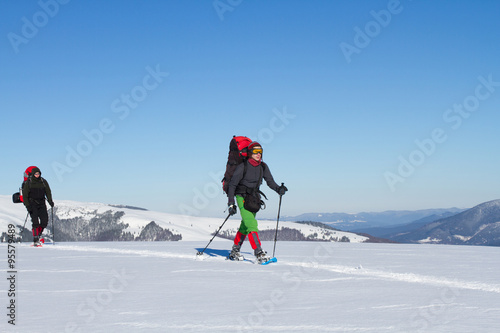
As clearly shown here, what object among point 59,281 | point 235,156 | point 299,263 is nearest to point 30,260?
point 59,281

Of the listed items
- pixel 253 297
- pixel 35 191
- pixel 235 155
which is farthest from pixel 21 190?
pixel 253 297

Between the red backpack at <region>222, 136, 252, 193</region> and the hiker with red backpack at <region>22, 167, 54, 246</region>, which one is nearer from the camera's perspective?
the red backpack at <region>222, 136, 252, 193</region>

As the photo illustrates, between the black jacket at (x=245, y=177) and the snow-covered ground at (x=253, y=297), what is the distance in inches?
58.1

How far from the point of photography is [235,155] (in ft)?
31.9

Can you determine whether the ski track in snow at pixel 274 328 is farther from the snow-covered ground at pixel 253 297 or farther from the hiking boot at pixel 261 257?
the hiking boot at pixel 261 257

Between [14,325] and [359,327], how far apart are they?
3000 mm

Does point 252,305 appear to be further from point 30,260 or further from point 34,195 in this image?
point 34,195

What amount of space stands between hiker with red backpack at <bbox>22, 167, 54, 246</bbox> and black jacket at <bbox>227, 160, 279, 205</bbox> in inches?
318

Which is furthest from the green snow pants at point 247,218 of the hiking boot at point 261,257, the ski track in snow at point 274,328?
the ski track in snow at point 274,328

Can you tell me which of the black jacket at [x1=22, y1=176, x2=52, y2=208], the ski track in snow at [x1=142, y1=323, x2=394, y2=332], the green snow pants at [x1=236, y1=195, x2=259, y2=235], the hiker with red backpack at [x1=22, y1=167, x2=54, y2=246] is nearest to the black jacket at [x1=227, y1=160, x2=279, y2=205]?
the green snow pants at [x1=236, y1=195, x2=259, y2=235]

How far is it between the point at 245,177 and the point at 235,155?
1.67 ft

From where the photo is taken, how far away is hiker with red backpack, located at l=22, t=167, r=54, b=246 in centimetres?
1491

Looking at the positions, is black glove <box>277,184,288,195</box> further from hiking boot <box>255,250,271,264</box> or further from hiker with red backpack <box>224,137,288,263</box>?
hiking boot <box>255,250,271,264</box>

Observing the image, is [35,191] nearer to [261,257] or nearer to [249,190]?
[249,190]
